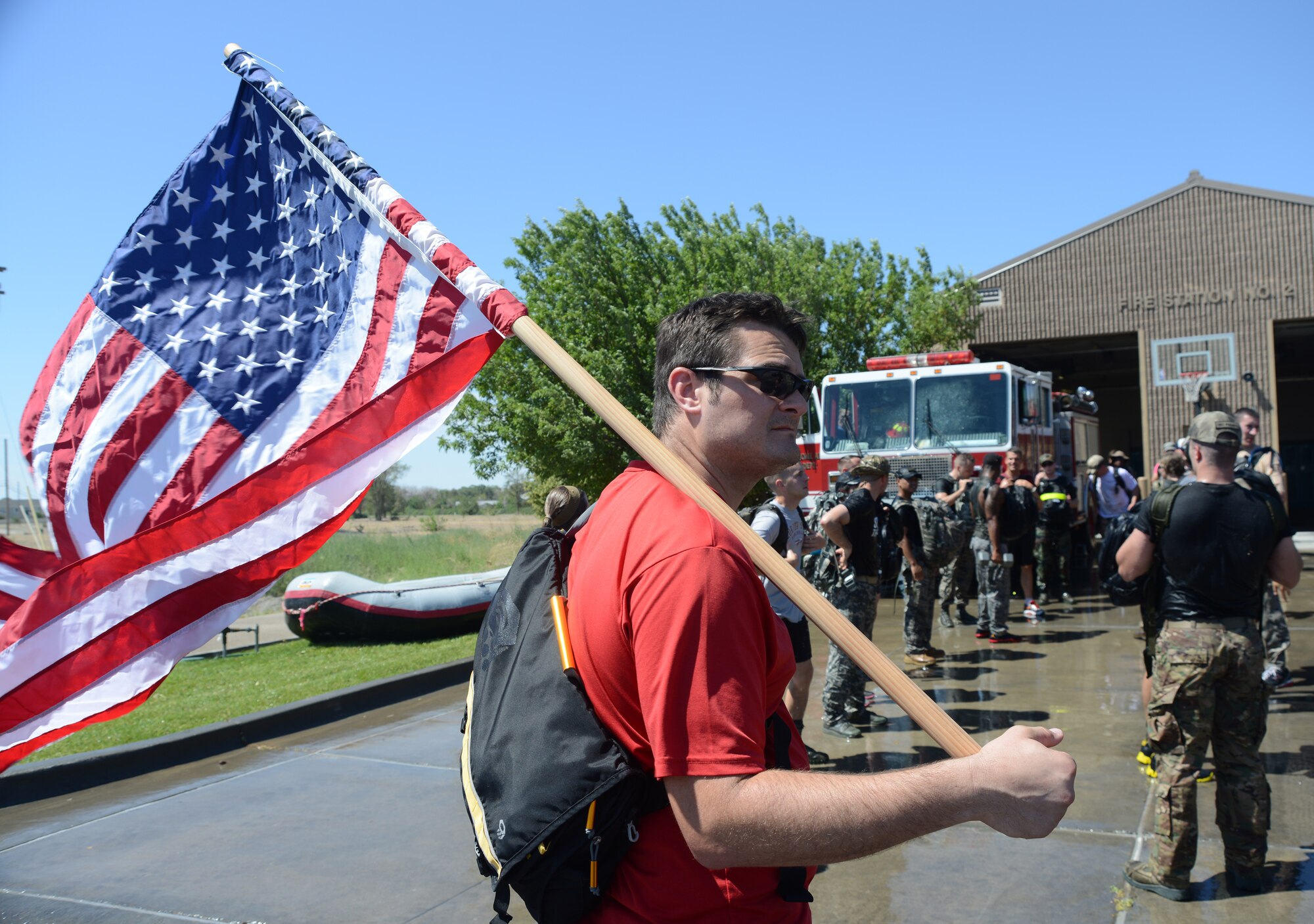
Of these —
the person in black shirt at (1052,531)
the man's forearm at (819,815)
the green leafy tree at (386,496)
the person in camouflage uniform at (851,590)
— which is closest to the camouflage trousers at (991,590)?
the person in black shirt at (1052,531)

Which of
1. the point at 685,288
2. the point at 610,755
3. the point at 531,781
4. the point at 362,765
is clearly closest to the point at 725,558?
the point at 610,755

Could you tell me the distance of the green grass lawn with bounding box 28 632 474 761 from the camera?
7.56 meters

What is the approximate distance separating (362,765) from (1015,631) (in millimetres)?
7735

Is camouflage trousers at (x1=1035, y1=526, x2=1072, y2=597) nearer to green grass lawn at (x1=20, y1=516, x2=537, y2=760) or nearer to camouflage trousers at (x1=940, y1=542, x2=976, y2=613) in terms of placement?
camouflage trousers at (x1=940, y1=542, x2=976, y2=613)

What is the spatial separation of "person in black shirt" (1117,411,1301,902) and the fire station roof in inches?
1071

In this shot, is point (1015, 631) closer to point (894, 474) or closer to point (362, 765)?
point (894, 474)

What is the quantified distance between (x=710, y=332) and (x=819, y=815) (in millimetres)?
892

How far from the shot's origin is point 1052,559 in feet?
45.8

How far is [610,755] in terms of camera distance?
1.55m

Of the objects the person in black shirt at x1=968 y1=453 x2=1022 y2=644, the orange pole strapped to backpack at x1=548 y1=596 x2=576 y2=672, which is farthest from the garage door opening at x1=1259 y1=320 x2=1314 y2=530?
the orange pole strapped to backpack at x1=548 y1=596 x2=576 y2=672

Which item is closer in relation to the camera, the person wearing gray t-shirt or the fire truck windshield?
the person wearing gray t-shirt

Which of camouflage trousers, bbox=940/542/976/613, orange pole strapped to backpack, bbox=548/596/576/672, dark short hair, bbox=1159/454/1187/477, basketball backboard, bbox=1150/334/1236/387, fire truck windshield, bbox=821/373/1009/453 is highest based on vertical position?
basketball backboard, bbox=1150/334/1236/387

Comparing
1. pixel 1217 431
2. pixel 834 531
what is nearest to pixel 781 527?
pixel 834 531

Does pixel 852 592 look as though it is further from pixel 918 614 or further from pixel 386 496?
pixel 386 496
